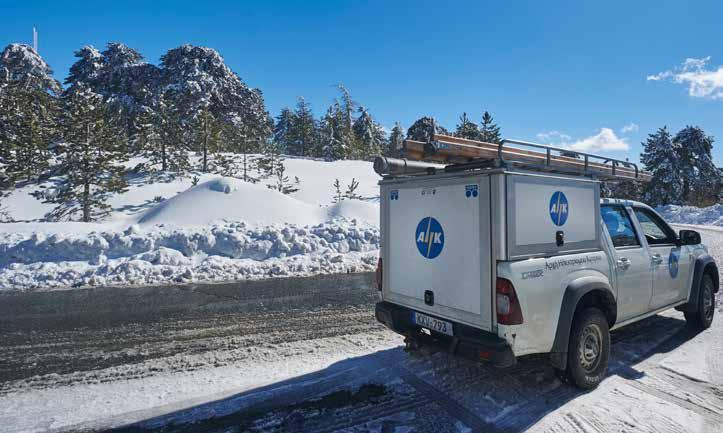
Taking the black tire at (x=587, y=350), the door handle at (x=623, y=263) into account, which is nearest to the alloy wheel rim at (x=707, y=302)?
the door handle at (x=623, y=263)

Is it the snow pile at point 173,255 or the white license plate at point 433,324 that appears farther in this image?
the snow pile at point 173,255

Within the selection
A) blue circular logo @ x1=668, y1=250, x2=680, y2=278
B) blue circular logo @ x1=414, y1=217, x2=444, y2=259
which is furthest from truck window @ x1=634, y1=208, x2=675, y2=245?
blue circular logo @ x1=414, y1=217, x2=444, y2=259

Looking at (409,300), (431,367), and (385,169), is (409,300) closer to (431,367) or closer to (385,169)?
(431,367)

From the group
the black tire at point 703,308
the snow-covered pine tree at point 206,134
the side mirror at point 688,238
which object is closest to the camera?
the side mirror at point 688,238

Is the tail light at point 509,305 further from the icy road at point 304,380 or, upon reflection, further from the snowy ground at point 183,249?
the snowy ground at point 183,249

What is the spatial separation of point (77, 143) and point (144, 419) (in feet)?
72.4

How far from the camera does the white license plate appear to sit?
3.64m

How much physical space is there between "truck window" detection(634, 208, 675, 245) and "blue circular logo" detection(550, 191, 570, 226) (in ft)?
6.58

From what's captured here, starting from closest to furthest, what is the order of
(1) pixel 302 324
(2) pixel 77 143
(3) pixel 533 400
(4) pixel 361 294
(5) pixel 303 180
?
(3) pixel 533 400 < (1) pixel 302 324 < (4) pixel 361 294 < (2) pixel 77 143 < (5) pixel 303 180

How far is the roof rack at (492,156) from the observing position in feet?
11.7

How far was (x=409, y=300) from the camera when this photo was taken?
13.5 feet

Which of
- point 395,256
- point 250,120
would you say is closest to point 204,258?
point 395,256

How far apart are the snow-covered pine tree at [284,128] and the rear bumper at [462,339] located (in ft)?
188

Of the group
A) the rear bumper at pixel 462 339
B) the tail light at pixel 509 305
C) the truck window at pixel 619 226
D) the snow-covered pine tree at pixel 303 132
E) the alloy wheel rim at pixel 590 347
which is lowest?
the alloy wheel rim at pixel 590 347
